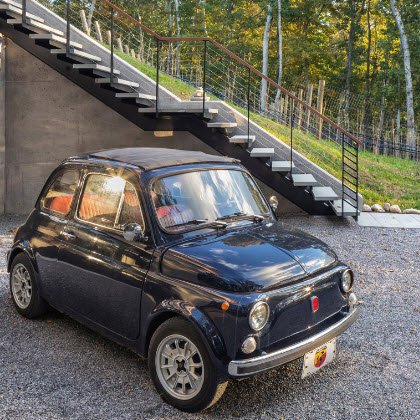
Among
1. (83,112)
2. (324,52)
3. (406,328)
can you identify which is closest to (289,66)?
(324,52)

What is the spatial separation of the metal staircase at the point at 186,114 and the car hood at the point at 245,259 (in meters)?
5.68

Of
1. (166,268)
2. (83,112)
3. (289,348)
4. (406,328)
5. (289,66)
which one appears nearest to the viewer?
(289,348)

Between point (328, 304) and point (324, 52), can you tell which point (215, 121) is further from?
point (324, 52)

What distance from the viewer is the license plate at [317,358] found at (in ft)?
12.5

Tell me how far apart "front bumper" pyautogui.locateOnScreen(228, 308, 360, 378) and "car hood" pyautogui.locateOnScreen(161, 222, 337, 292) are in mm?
460

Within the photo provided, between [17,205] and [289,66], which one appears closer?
[17,205]

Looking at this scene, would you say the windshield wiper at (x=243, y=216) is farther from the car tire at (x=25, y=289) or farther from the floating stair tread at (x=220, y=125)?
the floating stair tread at (x=220, y=125)

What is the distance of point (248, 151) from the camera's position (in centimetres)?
1022

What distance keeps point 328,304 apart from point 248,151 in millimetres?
6444

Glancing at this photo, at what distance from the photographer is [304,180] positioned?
33.8 feet

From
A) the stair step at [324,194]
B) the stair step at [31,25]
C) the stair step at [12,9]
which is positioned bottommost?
the stair step at [324,194]

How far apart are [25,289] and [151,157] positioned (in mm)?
2082

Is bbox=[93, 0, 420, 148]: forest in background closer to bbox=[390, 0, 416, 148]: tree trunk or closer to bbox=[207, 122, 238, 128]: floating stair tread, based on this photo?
bbox=[390, 0, 416, 148]: tree trunk

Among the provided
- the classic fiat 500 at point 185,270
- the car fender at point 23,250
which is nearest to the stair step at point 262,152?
the classic fiat 500 at point 185,270
